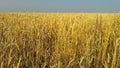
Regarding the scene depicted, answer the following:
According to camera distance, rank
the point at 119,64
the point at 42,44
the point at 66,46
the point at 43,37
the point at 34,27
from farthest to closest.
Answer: the point at 34,27
the point at 43,37
the point at 42,44
the point at 66,46
the point at 119,64

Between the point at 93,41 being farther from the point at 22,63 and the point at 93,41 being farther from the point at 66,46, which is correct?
the point at 22,63

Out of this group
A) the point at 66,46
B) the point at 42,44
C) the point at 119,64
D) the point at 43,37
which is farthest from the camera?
the point at 43,37

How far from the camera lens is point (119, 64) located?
231 centimetres

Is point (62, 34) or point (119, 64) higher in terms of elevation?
point (62, 34)

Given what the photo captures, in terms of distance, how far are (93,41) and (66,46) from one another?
Answer: 1.06 feet

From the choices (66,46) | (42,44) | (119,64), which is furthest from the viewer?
(42,44)

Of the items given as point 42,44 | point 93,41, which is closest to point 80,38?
point 93,41

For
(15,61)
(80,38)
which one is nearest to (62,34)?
(80,38)

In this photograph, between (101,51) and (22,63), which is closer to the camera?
(22,63)

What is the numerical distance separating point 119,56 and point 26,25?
68.5 inches

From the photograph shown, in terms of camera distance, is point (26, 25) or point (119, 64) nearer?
point (119, 64)

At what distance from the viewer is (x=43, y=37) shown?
3.17 meters

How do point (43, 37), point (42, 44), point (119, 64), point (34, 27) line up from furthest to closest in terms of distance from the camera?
point (34, 27) → point (43, 37) → point (42, 44) → point (119, 64)

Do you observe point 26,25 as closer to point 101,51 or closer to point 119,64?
point 101,51
